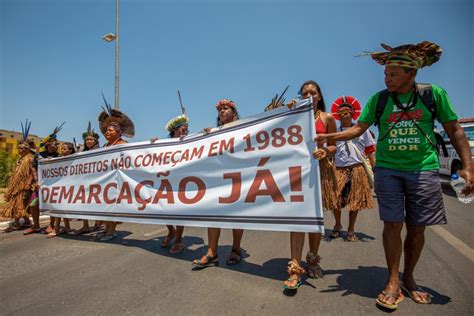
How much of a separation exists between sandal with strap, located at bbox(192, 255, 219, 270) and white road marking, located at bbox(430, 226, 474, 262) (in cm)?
282

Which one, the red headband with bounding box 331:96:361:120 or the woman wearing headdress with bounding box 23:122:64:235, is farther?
the woman wearing headdress with bounding box 23:122:64:235

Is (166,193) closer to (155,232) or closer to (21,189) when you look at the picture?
(155,232)

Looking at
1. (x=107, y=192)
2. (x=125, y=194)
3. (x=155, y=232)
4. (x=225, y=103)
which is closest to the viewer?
(x=225, y=103)

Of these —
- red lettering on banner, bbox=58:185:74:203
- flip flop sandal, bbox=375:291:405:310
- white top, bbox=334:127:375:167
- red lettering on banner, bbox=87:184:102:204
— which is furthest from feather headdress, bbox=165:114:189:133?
flip flop sandal, bbox=375:291:405:310

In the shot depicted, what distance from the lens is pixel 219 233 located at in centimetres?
323

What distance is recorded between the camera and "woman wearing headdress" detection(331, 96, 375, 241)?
412cm

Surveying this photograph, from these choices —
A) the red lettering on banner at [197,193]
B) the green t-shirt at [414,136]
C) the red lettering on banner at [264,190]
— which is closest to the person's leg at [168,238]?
the red lettering on banner at [197,193]

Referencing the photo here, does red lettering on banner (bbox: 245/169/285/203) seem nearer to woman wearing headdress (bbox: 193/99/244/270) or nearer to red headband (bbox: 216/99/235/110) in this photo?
woman wearing headdress (bbox: 193/99/244/270)

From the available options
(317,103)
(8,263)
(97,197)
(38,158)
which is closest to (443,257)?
(317,103)

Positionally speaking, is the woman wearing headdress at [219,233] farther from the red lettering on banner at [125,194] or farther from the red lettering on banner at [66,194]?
the red lettering on banner at [66,194]

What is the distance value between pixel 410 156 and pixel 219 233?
204 cm

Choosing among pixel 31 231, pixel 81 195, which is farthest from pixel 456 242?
pixel 31 231

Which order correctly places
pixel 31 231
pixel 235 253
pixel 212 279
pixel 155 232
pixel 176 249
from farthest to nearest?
pixel 31 231, pixel 155 232, pixel 176 249, pixel 235 253, pixel 212 279

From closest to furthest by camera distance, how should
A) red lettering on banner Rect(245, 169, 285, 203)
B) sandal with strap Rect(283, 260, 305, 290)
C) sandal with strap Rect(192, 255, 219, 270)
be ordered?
sandal with strap Rect(283, 260, 305, 290)
red lettering on banner Rect(245, 169, 285, 203)
sandal with strap Rect(192, 255, 219, 270)
